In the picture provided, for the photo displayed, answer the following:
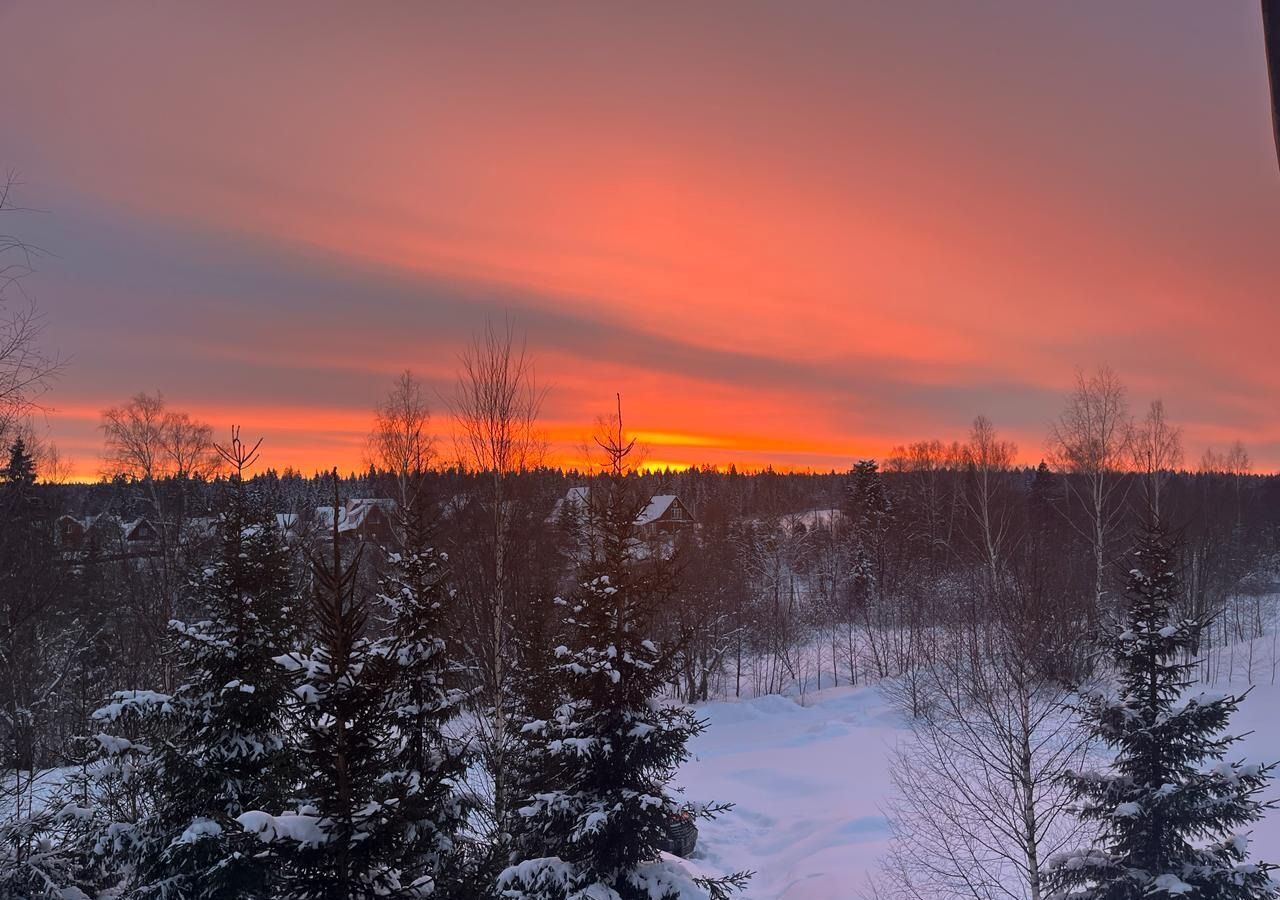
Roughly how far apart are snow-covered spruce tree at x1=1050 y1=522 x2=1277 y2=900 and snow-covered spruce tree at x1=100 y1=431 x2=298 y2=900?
1025 centimetres

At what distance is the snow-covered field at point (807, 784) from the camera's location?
1595cm

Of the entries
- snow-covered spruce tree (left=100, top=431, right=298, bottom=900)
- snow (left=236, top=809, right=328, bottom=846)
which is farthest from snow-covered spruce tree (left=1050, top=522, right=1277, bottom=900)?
snow-covered spruce tree (left=100, top=431, right=298, bottom=900)

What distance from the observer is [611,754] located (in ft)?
26.7

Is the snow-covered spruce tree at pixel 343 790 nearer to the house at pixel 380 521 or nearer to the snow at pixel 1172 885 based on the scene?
the house at pixel 380 521

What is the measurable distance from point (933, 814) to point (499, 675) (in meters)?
11.7

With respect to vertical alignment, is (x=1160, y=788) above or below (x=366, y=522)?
below

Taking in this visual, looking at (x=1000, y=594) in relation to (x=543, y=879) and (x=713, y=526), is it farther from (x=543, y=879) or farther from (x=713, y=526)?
(x=713, y=526)

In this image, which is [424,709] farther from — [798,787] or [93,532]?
[93,532]

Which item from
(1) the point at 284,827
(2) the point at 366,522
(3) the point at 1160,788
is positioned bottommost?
(3) the point at 1160,788

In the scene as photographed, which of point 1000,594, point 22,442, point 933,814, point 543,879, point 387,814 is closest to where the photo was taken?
point 387,814

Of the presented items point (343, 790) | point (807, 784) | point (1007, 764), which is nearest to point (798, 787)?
point (807, 784)

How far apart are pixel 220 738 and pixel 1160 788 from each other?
39.0ft

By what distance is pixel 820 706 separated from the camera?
103ft

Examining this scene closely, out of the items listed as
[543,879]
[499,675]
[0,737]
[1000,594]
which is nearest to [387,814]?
[543,879]
